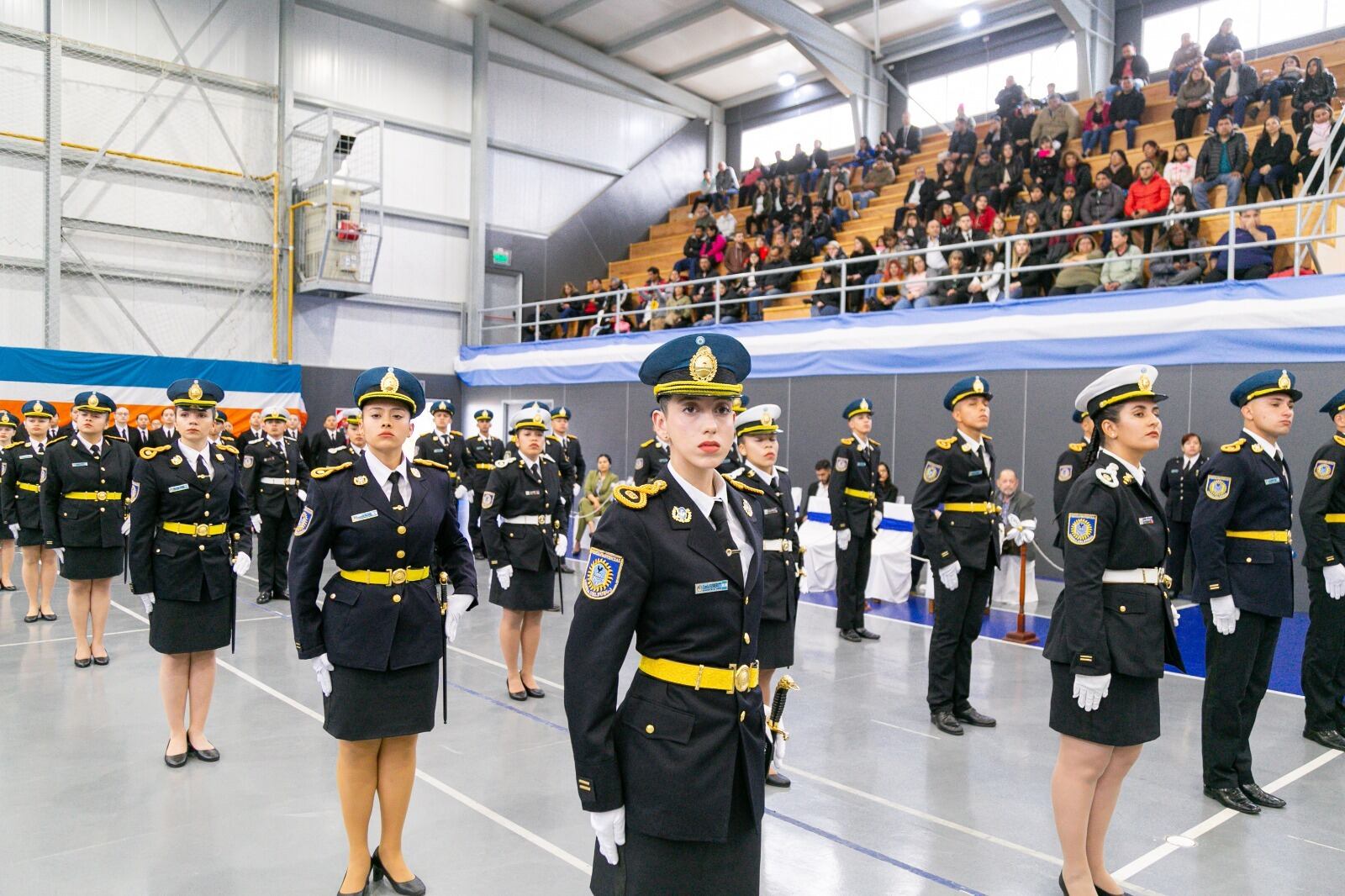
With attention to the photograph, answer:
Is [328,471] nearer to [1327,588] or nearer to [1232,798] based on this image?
[1232,798]

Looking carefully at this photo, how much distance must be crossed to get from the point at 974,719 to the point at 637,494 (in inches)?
183

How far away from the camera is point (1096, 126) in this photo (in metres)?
16.0

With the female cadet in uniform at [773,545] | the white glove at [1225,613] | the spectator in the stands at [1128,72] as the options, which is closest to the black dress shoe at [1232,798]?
the white glove at [1225,613]

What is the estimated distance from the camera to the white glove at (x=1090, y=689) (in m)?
3.54

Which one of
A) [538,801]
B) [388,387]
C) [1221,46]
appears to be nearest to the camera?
[388,387]

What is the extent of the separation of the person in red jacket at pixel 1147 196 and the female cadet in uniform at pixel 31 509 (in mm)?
13017

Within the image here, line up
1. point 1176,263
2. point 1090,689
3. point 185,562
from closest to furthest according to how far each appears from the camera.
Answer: point 1090,689 < point 185,562 < point 1176,263

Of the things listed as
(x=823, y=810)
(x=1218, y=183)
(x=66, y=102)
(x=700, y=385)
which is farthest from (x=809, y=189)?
(x=700, y=385)

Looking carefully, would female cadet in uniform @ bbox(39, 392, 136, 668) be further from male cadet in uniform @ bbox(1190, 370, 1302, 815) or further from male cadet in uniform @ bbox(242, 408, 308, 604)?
male cadet in uniform @ bbox(1190, 370, 1302, 815)

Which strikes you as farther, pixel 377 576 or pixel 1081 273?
pixel 1081 273

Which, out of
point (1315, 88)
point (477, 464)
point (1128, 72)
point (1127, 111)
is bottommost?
point (477, 464)

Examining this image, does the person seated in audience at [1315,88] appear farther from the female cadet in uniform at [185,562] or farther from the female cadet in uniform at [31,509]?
the female cadet in uniform at [31,509]

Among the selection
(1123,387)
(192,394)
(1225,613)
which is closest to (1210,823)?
(1225,613)

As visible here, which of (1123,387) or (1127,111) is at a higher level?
(1127,111)
